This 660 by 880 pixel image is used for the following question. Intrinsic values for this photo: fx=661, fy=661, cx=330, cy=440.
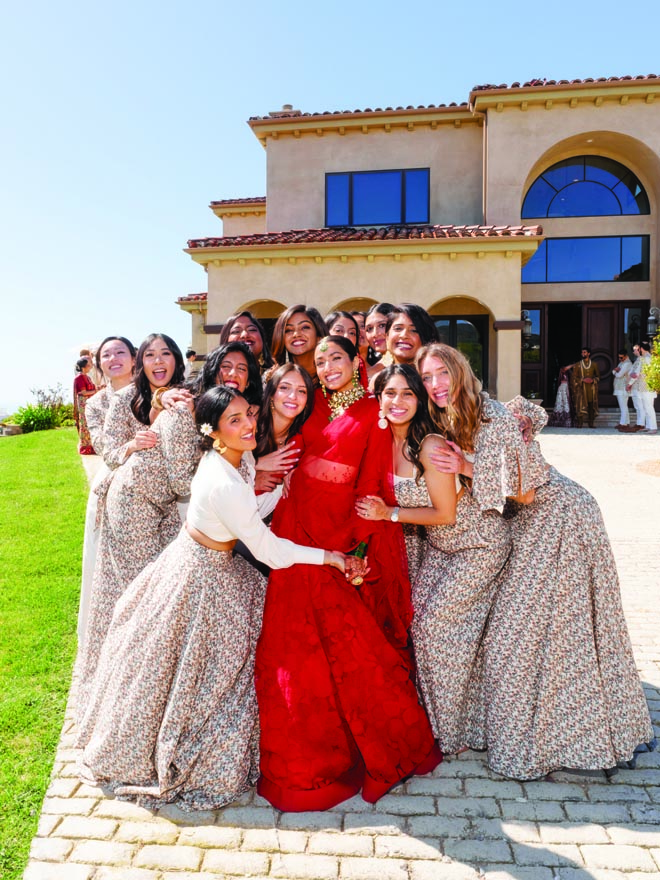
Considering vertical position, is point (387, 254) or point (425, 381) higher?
point (387, 254)

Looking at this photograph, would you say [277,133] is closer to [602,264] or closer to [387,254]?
[387,254]

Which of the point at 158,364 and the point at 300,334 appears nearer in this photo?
the point at 158,364

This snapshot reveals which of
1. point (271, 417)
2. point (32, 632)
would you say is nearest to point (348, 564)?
point (271, 417)

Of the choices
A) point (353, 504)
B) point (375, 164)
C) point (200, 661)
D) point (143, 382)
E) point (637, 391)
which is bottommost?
point (200, 661)

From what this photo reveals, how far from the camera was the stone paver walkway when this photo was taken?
2666 mm

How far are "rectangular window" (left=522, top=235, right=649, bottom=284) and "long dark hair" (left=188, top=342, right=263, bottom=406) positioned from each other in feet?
56.7

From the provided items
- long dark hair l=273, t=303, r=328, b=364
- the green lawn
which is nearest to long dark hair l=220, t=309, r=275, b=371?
long dark hair l=273, t=303, r=328, b=364

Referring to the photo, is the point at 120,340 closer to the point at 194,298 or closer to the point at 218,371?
the point at 218,371

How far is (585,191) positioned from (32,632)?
19444mm

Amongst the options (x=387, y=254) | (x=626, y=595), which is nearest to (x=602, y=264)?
(x=387, y=254)

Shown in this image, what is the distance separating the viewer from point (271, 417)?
3.81 m

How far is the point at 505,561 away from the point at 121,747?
2.13m

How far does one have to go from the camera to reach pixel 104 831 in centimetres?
291

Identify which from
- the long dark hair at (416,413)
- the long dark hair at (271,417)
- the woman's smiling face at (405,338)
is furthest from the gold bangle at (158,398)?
the woman's smiling face at (405,338)
